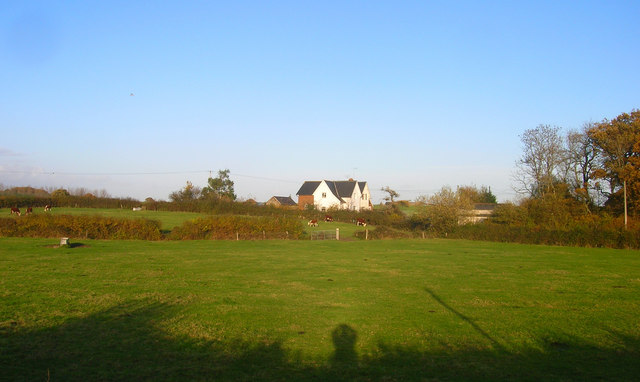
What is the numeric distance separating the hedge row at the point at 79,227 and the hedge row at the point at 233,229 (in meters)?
2.33

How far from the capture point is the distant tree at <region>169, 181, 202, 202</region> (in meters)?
74.6

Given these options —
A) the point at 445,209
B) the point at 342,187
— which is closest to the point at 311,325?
the point at 445,209

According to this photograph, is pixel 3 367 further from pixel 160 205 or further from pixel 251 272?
pixel 160 205

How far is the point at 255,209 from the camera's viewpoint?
6469 cm

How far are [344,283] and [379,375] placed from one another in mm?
9350

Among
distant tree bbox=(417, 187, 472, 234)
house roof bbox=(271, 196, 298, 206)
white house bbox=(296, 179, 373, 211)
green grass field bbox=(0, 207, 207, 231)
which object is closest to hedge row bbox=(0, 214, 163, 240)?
green grass field bbox=(0, 207, 207, 231)

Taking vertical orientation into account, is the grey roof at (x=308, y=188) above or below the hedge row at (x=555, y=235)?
above

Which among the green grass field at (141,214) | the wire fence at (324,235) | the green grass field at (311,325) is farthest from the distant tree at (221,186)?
the green grass field at (311,325)

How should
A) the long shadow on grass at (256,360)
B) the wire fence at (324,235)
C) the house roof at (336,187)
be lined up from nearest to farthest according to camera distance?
the long shadow on grass at (256,360) < the wire fence at (324,235) < the house roof at (336,187)

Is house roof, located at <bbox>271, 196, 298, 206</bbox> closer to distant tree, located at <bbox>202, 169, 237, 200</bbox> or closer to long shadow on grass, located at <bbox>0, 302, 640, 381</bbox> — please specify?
distant tree, located at <bbox>202, 169, 237, 200</bbox>

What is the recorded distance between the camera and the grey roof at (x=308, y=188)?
88.8m

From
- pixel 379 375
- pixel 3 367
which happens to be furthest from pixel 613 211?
pixel 3 367

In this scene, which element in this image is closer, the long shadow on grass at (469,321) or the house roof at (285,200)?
the long shadow on grass at (469,321)

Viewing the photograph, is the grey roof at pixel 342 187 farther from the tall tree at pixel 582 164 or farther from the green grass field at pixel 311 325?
the green grass field at pixel 311 325
